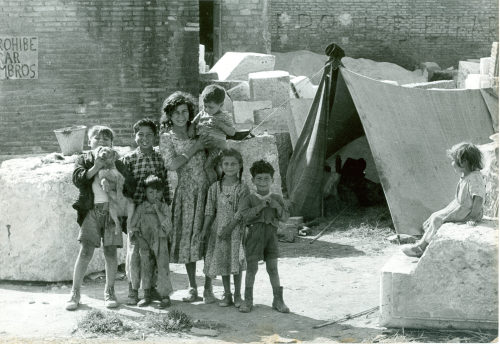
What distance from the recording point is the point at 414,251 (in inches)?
212

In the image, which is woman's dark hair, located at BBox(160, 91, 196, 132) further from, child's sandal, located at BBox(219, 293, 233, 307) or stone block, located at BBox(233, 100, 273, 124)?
stone block, located at BBox(233, 100, 273, 124)

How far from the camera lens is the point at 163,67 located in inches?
405

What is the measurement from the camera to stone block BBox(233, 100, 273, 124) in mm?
10367

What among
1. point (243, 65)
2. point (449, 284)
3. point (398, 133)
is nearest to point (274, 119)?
point (243, 65)

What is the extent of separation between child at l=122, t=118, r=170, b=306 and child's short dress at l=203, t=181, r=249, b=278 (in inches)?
16.1

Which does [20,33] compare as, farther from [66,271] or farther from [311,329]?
[311,329]

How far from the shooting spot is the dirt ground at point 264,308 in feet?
16.8

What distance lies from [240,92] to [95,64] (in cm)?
197

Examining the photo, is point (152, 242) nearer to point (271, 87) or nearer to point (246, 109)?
point (246, 109)

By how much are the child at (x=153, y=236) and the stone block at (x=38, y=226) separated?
1090 mm

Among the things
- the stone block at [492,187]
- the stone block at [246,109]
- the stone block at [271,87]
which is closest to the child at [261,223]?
the stone block at [492,187]

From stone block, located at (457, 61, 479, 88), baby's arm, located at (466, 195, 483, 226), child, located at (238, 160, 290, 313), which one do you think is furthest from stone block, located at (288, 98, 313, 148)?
stone block, located at (457, 61, 479, 88)

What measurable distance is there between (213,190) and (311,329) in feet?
4.03

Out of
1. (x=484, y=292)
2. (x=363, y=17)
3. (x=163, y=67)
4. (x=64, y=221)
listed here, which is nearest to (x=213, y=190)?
(x=64, y=221)
